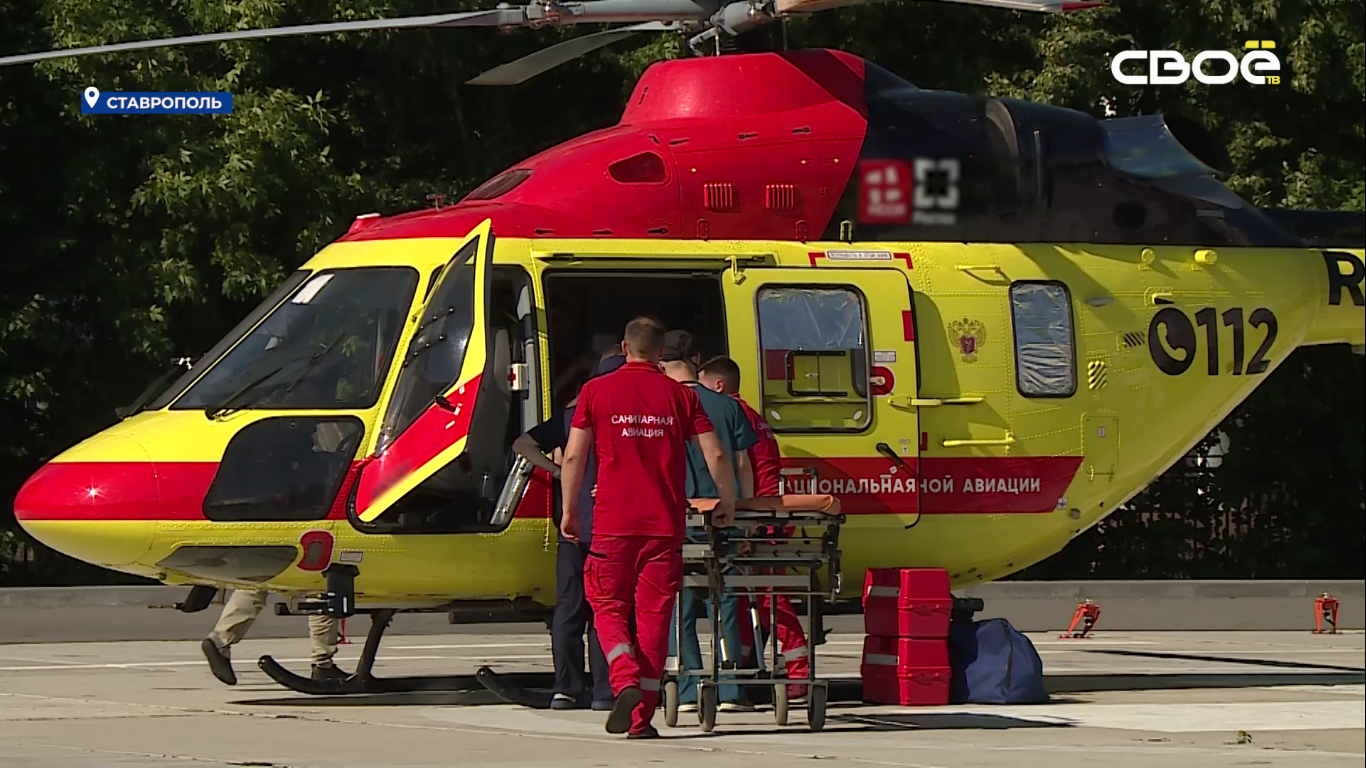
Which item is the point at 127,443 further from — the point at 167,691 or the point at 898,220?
the point at 898,220

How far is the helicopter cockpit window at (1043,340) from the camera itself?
40.4ft

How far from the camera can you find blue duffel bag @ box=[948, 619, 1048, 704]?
11.2 metres

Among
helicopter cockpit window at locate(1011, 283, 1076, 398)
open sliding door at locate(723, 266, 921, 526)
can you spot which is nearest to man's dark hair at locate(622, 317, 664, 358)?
open sliding door at locate(723, 266, 921, 526)

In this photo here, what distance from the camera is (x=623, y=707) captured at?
918 centimetres

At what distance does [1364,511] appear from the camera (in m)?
24.1

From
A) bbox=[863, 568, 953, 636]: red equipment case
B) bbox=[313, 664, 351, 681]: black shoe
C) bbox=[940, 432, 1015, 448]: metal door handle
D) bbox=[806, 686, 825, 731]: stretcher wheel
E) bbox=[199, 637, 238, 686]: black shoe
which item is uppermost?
bbox=[940, 432, 1015, 448]: metal door handle

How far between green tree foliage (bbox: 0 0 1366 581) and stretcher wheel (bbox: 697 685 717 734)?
38.5 feet

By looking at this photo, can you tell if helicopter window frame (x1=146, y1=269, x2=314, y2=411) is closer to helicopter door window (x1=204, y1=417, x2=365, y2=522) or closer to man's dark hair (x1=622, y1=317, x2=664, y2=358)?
helicopter door window (x1=204, y1=417, x2=365, y2=522)

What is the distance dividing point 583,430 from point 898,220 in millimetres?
3369

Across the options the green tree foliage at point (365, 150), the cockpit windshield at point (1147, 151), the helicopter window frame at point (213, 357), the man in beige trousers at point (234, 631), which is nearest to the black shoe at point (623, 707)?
the man in beige trousers at point (234, 631)

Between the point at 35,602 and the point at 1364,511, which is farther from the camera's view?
the point at 1364,511

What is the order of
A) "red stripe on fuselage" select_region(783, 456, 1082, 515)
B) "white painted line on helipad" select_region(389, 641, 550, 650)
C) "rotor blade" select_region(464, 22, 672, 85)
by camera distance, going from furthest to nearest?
"white painted line on helipad" select_region(389, 641, 550, 650), "rotor blade" select_region(464, 22, 672, 85), "red stripe on fuselage" select_region(783, 456, 1082, 515)

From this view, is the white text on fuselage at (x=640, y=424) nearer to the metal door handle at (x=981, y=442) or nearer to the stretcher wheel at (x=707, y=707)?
the stretcher wheel at (x=707, y=707)

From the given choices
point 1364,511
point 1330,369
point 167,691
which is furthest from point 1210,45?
point 167,691
